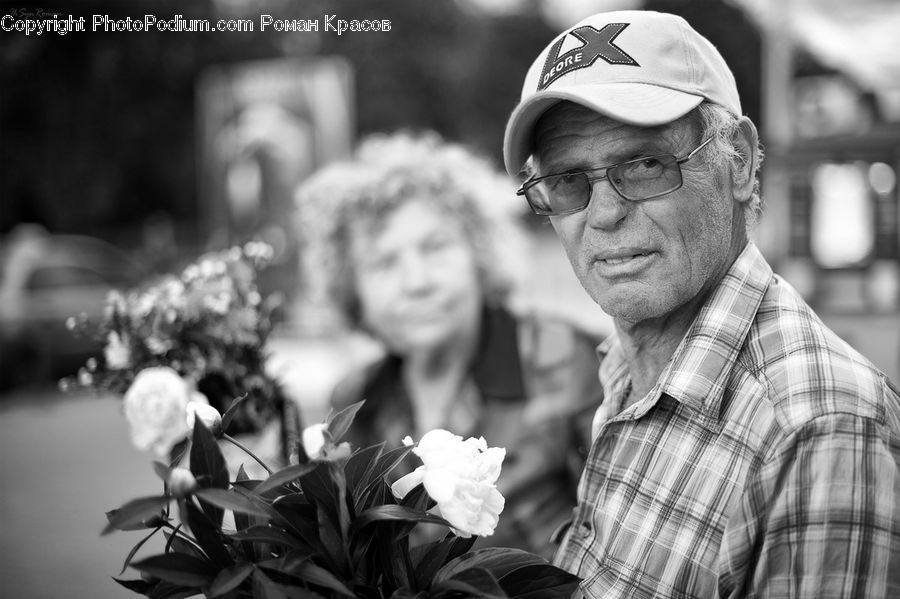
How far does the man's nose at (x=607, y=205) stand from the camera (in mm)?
1338

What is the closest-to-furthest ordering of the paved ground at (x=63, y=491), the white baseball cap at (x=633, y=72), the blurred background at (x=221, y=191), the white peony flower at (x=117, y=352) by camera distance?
the white baseball cap at (x=633, y=72), the white peony flower at (x=117, y=352), the paved ground at (x=63, y=491), the blurred background at (x=221, y=191)

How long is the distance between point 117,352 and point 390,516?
138cm

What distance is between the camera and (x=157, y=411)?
199cm

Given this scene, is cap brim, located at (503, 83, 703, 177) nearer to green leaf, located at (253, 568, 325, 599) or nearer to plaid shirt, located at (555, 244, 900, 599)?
plaid shirt, located at (555, 244, 900, 599)

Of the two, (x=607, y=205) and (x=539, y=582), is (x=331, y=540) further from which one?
(x=607, y=205)

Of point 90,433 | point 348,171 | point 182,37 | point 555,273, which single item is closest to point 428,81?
point 182,37

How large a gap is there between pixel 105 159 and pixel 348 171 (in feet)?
69.2

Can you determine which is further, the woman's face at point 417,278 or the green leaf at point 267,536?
the woman's face at point 417,278

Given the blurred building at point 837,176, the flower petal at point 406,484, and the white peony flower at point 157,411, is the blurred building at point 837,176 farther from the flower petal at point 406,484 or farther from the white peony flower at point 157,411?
the flower petal at point 406,484

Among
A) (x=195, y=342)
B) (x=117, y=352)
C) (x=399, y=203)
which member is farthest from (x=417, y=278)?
(x=117, y=352)

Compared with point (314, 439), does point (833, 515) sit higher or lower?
lower

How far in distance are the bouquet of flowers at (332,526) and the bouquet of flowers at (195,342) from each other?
1.05m

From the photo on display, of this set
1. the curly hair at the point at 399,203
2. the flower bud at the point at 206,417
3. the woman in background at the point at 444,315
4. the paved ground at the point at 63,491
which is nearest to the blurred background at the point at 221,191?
the paved ground at the point at 63,491

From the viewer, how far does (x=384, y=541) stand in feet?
3.89
